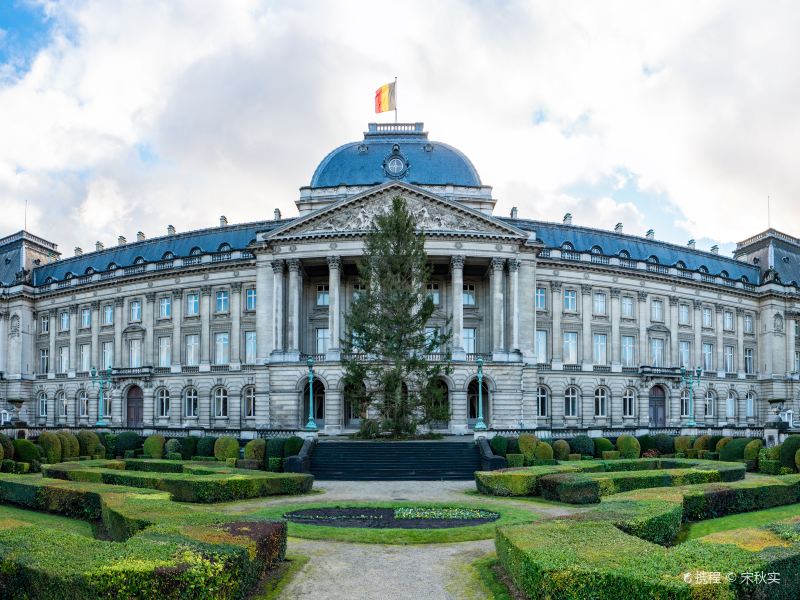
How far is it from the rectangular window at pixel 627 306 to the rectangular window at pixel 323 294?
2812 centimetres

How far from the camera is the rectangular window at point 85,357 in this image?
264 feet

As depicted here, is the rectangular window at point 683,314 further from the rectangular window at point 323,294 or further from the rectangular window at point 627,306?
the rectangular window at point 323,294

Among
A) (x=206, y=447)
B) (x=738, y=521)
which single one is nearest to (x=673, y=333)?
(x=206, y=447)

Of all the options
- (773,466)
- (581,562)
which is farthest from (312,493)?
(773,466)

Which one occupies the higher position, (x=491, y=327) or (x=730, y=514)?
(x=491, y=327)

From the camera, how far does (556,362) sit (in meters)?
70.5

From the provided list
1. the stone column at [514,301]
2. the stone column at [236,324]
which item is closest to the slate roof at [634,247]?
the stone column at [514,301]

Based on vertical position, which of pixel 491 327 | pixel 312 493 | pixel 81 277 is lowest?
pixel 312 493

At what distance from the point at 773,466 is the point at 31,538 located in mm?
36397

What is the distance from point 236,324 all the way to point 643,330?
125ft

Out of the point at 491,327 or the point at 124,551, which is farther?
the point at 491,327

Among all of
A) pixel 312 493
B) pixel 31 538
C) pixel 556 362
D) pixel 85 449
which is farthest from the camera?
pixel 556 362

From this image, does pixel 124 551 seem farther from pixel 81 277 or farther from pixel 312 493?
pixel 81 277

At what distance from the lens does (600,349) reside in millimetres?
73188
